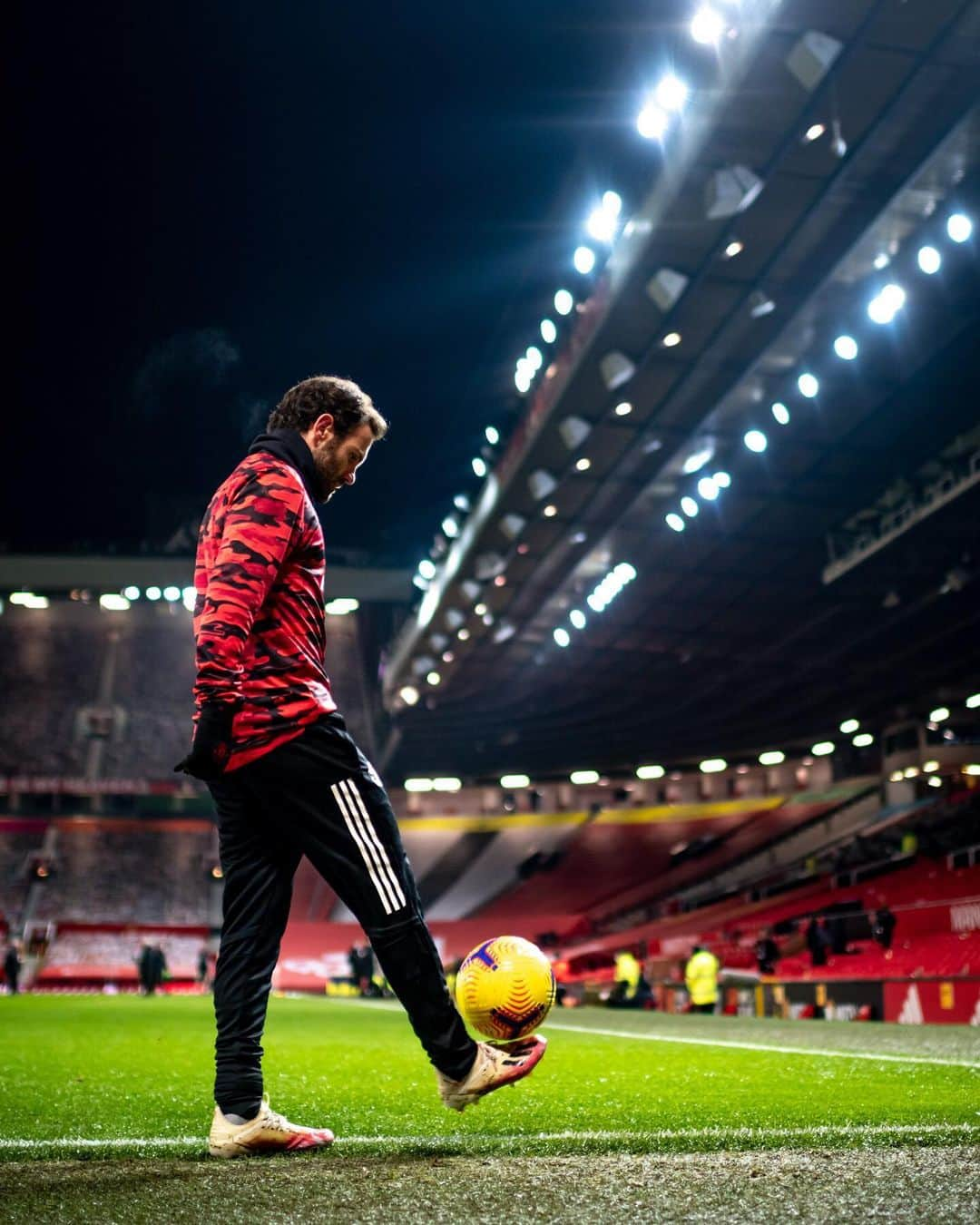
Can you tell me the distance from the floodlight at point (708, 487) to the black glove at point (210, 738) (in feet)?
63.7

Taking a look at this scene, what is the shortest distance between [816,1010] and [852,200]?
11710mm

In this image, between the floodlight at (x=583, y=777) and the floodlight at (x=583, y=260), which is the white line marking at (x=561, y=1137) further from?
the floodlight at (x=583, y=777)

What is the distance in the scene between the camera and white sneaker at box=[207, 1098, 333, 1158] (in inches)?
131

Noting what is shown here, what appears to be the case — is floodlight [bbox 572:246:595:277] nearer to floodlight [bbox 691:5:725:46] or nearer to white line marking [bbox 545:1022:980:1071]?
floodlight [bbox 691:5:725:46]

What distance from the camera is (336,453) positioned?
12.1 ft

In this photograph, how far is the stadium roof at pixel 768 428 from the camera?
12328 mm

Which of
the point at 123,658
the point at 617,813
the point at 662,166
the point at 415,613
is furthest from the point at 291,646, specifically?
the point at 123,658

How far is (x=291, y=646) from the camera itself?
346 centimetres

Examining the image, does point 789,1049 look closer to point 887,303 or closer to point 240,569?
point 240,569

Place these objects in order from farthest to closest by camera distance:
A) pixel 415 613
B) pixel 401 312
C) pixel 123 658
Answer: pixel 123 658, pixel 415 613, pixel 401 312

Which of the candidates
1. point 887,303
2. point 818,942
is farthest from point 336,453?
point 818,942

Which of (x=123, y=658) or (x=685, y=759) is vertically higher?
(x=123, y=658)

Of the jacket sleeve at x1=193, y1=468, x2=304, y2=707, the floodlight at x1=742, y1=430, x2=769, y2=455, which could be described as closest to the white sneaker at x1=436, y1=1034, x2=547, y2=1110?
the jacket sleeve at x1=193, y1=468, x2=304, y2=707

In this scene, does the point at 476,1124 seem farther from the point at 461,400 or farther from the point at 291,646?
the point at 461,400
